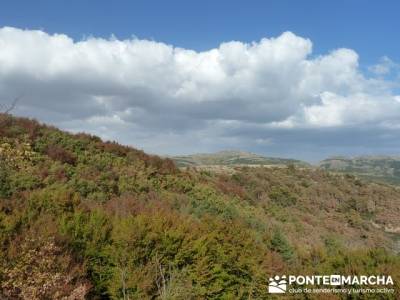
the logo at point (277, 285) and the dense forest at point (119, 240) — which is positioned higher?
the dense forest at point (119, 240)

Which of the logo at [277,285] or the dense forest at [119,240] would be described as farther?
the logo at [277,285]

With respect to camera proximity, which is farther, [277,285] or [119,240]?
[277,285]

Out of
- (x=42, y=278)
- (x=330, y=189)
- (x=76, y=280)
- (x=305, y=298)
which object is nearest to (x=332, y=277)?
(x=305, y=298)

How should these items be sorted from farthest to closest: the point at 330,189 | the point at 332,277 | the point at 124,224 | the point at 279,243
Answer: the point at 330,189, the point at 279,243, the point at 124,224, the point at 332,277

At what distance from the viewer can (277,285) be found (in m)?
10.8

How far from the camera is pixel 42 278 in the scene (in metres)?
7.27

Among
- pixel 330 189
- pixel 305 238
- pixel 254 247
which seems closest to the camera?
pixel 254 247

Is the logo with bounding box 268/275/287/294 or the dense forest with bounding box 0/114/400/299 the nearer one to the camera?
the dense forest with bounding box 0/114/400/299

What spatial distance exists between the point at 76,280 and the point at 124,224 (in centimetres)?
230

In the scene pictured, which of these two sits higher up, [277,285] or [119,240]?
[119,240]

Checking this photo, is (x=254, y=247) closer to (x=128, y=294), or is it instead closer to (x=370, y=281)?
(x=370, y=281)

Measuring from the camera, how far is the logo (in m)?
10.6

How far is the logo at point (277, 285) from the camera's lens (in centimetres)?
1062

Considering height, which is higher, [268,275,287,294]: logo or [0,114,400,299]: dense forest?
[0,114,400,299]: dense forest
